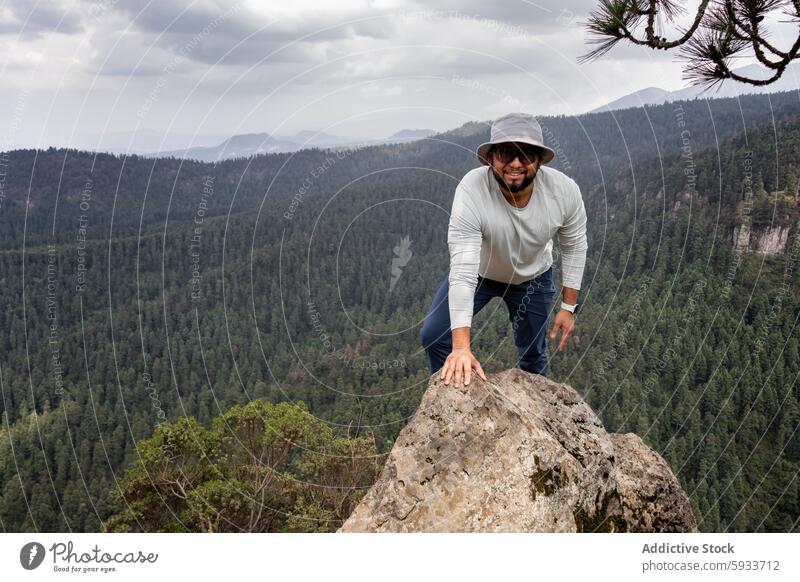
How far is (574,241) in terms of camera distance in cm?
582

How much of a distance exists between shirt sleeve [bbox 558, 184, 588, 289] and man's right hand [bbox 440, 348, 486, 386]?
1527 millimetres

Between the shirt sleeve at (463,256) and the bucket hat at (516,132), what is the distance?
1.21 feet

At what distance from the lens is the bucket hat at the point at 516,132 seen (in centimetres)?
494

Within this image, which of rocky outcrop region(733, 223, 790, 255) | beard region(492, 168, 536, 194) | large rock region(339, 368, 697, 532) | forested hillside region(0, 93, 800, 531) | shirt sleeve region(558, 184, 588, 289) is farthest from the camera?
rocky outcrop region(733, 223, 790, 255)

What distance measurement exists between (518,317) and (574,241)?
3.07 ft

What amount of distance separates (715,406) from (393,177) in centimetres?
9848

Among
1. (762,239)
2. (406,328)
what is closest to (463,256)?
(406,328)

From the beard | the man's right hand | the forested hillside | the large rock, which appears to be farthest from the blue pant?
the forested hillside

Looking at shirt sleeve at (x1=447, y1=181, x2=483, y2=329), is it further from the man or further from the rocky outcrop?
the rocky outcrop

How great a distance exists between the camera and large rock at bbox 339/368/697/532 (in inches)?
187

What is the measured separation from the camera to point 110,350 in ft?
407

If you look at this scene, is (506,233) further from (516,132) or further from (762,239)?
(762,239)

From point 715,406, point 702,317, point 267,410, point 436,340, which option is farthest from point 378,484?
point 702,317

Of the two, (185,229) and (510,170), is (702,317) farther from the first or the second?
(185,229)
